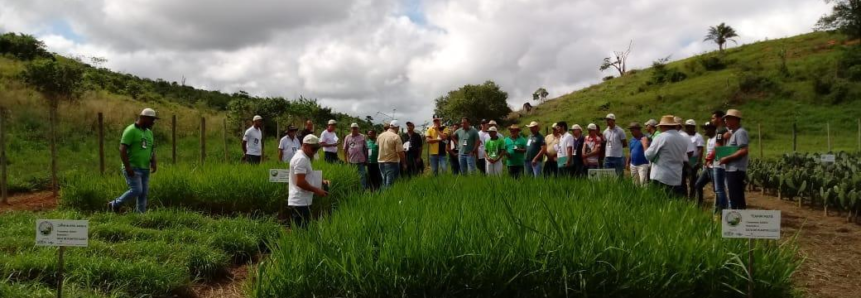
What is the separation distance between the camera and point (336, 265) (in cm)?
311

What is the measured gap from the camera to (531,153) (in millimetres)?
9727

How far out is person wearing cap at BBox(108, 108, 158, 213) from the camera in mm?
6457

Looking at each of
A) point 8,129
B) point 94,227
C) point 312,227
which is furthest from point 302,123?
point 312,227

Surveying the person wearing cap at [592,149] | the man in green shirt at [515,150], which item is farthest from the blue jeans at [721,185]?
the man in green shirt at [515,150]

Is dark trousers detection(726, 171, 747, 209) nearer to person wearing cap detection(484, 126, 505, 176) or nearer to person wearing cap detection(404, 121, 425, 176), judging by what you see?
person wearing cap detection(484, 126, 505, 176)

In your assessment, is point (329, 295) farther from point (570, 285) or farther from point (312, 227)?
point (570, 285)

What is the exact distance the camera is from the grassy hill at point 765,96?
2664cm

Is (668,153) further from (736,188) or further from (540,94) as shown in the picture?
(540,94)

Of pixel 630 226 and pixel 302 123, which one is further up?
pixel 302 123

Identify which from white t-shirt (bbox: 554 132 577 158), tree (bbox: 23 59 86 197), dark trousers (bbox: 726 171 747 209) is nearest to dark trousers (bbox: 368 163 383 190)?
white t-shirt (bbox: 554 132 577 158)

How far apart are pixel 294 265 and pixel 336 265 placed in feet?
0.90

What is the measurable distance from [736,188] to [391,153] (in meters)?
4.84

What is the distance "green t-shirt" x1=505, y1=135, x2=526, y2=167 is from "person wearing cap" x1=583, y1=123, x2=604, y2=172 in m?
1.15

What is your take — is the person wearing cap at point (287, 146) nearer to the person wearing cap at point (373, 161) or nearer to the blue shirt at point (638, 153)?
the person wearing cap at point (373, 161)
